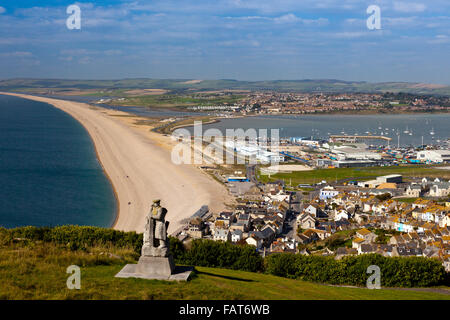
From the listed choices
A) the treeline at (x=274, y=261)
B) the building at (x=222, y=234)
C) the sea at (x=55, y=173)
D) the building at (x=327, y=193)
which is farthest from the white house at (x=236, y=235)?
the building at (x=327, y=193)

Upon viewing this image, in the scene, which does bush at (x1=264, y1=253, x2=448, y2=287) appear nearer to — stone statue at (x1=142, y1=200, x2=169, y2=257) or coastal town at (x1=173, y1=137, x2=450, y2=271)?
coastal town at (x1=173, y1=137, x2=450, y2=271)

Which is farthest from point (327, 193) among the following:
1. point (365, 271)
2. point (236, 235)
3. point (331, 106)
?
point (331, 106)

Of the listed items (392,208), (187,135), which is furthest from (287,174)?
(187,135)

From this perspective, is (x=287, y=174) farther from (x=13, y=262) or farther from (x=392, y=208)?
(x=13, y=262)

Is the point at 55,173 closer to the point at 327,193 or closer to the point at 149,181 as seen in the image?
the point at 149,181

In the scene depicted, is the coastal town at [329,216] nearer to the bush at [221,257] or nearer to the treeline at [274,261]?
the treeline at [274,261]

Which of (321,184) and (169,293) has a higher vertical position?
(169,293)
